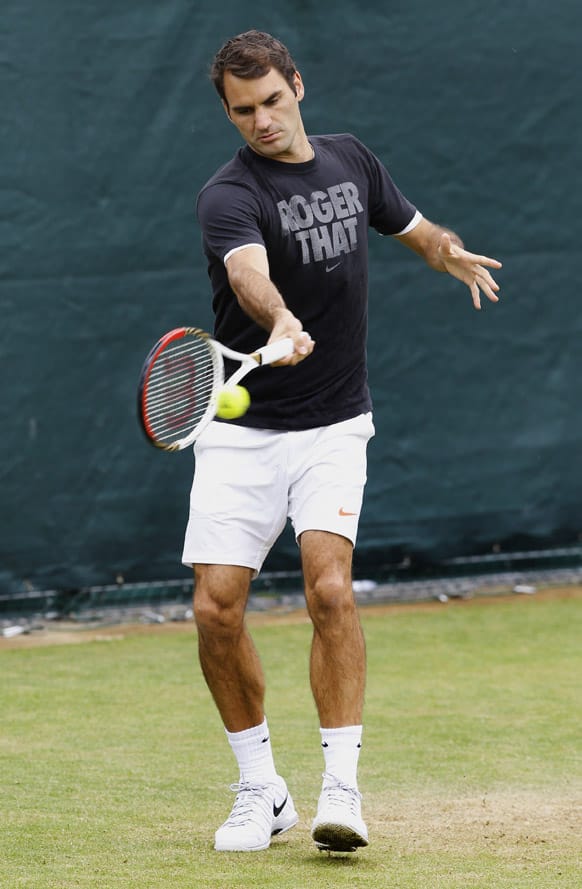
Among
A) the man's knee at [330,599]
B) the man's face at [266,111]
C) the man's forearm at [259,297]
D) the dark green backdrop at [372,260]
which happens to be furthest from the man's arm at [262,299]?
the dark green backdrop at [372,260]

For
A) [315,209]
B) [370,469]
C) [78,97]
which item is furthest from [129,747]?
[78,97]

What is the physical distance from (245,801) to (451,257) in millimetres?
1467

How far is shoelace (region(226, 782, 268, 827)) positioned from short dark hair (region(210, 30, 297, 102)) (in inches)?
64.9

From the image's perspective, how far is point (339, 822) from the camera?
10.9ft

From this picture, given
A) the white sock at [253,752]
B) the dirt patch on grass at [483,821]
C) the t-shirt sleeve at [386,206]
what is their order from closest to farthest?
the dirt patch on grass at [483,821] < the white sock at [253,752] < the t-shirt sleeve at [386,206]

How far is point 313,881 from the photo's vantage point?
10.5ft

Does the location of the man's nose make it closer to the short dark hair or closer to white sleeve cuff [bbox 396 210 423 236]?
the short dark hair

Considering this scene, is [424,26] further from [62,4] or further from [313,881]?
[313,881]

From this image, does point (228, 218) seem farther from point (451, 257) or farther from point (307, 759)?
point (307, 759)

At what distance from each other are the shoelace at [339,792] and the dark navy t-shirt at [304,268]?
84 centimetres

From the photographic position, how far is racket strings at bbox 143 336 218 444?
3.46 meters

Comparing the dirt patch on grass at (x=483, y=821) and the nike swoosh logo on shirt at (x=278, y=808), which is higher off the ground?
the nike swoosh logo on shirt at (x=278, y=808)

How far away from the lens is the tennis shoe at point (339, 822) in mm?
3328

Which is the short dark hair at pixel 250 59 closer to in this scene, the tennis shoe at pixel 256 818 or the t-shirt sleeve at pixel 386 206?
the t-shirt sleeve at pixel 386 206
